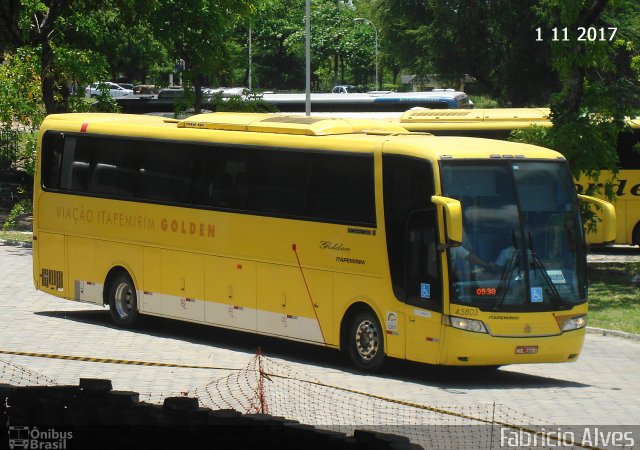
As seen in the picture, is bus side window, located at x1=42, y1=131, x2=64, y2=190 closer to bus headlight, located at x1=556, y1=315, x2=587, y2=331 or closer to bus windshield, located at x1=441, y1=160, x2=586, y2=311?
bus windshield, located at x1=441, y1=160, x2=586, y2=311

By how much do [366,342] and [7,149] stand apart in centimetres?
2918

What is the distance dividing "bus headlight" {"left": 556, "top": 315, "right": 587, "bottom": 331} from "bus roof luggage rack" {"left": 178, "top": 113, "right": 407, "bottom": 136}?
396 cm

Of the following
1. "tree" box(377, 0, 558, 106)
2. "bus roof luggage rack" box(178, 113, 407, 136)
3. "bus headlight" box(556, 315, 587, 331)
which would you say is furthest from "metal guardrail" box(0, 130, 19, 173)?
"bus headlight" box(556, 315, 587, 331)

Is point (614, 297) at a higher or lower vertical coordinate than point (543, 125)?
lower

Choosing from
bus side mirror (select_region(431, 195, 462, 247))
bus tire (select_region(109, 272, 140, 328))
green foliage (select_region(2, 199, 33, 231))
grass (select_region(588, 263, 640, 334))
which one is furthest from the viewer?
green foliage (select_region(2, 199, 33, 231))

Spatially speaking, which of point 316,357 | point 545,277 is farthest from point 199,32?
point 545,277

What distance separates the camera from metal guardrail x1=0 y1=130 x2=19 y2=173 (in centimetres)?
4306

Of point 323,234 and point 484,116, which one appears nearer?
point 323,234

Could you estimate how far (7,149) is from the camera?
43.2 meters

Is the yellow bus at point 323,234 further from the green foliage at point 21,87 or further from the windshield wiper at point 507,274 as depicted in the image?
the green foliage at point 21,87

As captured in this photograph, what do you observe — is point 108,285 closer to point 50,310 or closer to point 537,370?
point 50,310

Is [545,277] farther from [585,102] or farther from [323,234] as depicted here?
[585,102]

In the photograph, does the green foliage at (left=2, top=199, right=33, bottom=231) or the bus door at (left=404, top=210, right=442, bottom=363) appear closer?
the bus door at (left=404, top=210, right=442, bottom=363)

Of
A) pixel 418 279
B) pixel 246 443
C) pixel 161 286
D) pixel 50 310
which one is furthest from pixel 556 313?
pixel 50 310
